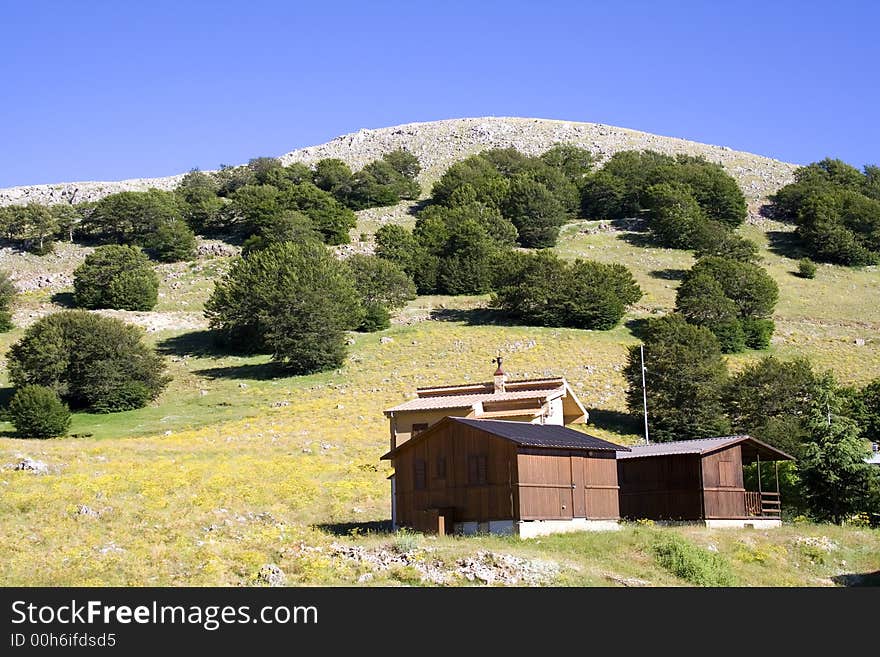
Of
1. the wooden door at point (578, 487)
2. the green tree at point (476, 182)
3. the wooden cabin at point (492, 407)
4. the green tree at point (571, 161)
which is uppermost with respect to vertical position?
the green tree at point (571, 161)

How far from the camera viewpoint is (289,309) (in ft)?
262

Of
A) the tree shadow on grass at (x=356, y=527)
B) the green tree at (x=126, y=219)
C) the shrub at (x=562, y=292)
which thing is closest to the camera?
the tree shadow on grass at (x=356, y=527)

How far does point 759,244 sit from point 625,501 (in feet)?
294

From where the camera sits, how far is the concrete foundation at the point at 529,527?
3419 cm

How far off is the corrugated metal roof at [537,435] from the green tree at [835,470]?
10.5 meters

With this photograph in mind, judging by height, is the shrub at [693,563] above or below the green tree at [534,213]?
below

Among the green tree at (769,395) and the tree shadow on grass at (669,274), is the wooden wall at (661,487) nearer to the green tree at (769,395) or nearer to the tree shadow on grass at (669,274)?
the green tree at (769,395)

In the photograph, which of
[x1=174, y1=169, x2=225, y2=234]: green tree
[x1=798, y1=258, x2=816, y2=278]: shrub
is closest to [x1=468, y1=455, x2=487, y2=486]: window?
[x1=798, y1=258, x2=816, y2=278]: shrub

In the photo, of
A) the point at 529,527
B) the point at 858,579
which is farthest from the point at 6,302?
the point at 858,579

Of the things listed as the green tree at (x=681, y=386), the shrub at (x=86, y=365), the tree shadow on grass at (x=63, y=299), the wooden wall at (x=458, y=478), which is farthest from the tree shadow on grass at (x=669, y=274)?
the wooden wall at (x=458, y=478)

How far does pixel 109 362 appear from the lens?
69.2m

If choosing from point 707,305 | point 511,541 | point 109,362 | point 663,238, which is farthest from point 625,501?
point 663,238

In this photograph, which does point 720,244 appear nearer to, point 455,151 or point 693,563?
point 455,151
